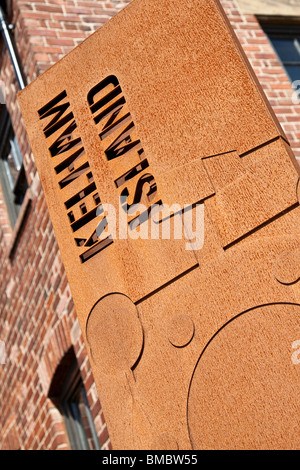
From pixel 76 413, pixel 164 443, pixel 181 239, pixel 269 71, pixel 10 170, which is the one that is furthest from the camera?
pixel 10 170

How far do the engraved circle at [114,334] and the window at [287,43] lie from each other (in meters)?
3.31

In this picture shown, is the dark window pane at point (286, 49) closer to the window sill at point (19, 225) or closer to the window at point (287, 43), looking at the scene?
the window at point (287, 43)

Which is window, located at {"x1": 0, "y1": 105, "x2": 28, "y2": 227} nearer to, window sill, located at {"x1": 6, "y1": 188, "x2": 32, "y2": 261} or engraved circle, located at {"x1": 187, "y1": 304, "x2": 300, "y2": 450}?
window sill, located at {"x1": 6, "y1": 188, "x2": 32, "y2": 261}

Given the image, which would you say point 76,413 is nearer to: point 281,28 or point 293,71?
point 293,71

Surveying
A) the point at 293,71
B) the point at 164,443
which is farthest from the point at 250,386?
the point at 293,71

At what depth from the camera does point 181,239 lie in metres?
3.02

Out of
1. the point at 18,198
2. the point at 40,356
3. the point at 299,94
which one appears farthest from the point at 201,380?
the point at 18,198

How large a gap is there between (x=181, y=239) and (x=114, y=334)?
50cm

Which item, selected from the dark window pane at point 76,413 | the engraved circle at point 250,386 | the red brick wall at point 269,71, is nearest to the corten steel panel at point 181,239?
the engraved circle at point 250,386

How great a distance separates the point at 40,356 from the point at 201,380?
115 inches

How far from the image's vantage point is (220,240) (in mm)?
2926

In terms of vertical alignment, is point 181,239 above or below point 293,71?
below

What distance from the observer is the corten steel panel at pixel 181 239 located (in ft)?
9.10

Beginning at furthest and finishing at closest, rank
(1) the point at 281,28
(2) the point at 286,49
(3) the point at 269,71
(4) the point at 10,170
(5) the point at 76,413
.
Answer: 1. (4) the point at 10,170
2. (1) the point at 281,28
3. (2) the point at 286,49
4. (3) the point at 269,71
5. (5) the point at 76,413
